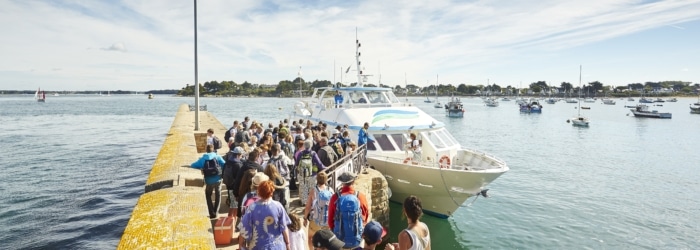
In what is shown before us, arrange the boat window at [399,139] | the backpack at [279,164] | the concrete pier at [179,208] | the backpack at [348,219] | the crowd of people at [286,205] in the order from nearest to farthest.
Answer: the crowd of people at [286,205]
the backpack at [348,219]
the concrete pier at [179,208]
the backpack at [279,164]
the boat window at [399,139]

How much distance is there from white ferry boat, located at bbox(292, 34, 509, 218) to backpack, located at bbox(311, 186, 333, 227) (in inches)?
290

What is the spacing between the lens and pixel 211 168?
7902 millimetres

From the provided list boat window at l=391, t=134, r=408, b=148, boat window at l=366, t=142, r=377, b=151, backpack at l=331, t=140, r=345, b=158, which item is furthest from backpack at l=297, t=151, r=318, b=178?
boat window at l=391, t=134, r=408, b=148

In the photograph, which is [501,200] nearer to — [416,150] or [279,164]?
[416,150]

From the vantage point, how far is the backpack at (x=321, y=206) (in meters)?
6.09

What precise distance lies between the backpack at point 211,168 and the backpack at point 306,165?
2.05m

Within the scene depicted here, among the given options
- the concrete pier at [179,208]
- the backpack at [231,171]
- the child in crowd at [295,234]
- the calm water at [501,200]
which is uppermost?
the backpack at [231,171]

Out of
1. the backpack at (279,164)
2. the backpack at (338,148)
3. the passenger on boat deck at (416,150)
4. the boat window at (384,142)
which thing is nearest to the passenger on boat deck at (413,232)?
the backpack at (279,164)

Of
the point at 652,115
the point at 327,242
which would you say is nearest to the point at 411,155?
the point at 327,242

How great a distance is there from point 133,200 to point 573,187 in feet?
75.2

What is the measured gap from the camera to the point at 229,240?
22.2 ft

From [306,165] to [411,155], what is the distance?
6.38m

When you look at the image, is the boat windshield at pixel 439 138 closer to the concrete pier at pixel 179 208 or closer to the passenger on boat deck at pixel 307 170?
the concrete pier at pixel 179 208

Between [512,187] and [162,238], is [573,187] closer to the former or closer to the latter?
[512,187]
